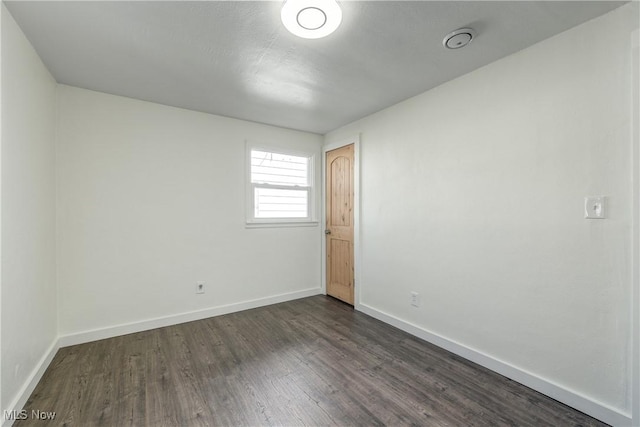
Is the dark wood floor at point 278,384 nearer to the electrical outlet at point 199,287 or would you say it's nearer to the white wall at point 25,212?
the white wall at point 25,212

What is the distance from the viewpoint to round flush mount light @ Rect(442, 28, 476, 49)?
5.72 feet

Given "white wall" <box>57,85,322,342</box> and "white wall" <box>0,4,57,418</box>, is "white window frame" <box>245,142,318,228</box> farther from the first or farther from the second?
"white wall" <box>0,4,57,418</box>

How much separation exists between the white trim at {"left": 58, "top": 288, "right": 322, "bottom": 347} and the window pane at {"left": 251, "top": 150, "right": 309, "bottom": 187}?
5.06 feet

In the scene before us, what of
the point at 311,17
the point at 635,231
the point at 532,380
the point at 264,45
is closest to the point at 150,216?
the point at 264,45

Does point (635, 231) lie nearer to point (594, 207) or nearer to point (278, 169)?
point (594, 207)

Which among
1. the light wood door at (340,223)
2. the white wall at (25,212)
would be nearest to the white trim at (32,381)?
the white wall at (25,212)

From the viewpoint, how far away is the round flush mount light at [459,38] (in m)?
1.74

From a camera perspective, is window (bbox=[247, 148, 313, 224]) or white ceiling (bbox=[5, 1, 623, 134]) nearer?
white ceiling (bbox=[5, 1, 623, 134])

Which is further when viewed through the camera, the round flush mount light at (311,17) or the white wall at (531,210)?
the white wall at (531,210)

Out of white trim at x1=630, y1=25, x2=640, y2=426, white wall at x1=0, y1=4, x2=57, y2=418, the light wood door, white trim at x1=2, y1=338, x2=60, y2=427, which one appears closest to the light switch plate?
white trim at x1=630, y1=25, x2=640, y2=426

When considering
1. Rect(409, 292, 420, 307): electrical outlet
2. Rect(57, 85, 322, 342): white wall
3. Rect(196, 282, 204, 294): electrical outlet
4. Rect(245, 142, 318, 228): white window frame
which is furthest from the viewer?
Rect(245, 142, 318, 228): white window frame

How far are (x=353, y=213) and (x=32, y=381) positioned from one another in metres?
3.11

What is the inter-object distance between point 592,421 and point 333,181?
316 cm

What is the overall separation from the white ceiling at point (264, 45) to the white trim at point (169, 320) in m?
2.28
